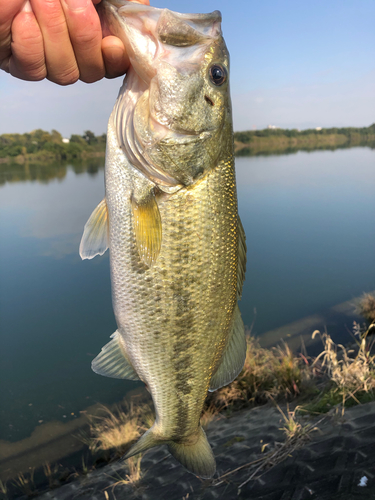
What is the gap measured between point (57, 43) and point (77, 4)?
0.19 meters

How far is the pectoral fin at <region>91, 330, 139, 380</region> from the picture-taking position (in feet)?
5.74

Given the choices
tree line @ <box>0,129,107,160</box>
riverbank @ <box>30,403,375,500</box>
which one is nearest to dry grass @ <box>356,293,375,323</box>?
riverbank @ <box>30,403,375,500</box>

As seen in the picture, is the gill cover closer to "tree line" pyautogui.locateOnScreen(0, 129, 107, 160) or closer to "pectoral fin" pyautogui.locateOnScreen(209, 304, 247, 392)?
"pectoral fin" pyautogui.locateOnScreen(209, 304, 247, 392)

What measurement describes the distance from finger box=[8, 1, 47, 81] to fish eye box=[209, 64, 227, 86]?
0.76m

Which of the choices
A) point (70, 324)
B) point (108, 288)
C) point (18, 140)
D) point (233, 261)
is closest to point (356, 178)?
point (108, 288)

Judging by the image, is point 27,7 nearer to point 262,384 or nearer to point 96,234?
point 96,234

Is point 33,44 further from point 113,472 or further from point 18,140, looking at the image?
point 18,140

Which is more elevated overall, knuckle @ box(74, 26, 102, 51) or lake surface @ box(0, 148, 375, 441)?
knuckle @ box(74, 26, 102, 51)

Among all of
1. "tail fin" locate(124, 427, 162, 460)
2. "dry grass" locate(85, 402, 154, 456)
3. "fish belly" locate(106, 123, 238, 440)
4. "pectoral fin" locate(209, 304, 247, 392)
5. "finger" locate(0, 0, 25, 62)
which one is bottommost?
"dry grass" locate(85, 402, 154, 456)

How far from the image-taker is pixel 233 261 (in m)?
1.73

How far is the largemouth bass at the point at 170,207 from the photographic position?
152cm

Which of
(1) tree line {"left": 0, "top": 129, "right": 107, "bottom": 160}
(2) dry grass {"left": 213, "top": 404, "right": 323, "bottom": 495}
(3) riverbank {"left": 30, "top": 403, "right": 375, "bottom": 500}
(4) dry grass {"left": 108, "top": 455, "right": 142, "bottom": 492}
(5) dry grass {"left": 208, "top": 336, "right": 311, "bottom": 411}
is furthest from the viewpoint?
(1) tree line {"left": 0, "top": 129, "right": 107, "bottom": 160}

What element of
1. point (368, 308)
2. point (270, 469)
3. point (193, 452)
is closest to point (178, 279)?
point (193, 452)

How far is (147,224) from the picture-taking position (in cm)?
159
